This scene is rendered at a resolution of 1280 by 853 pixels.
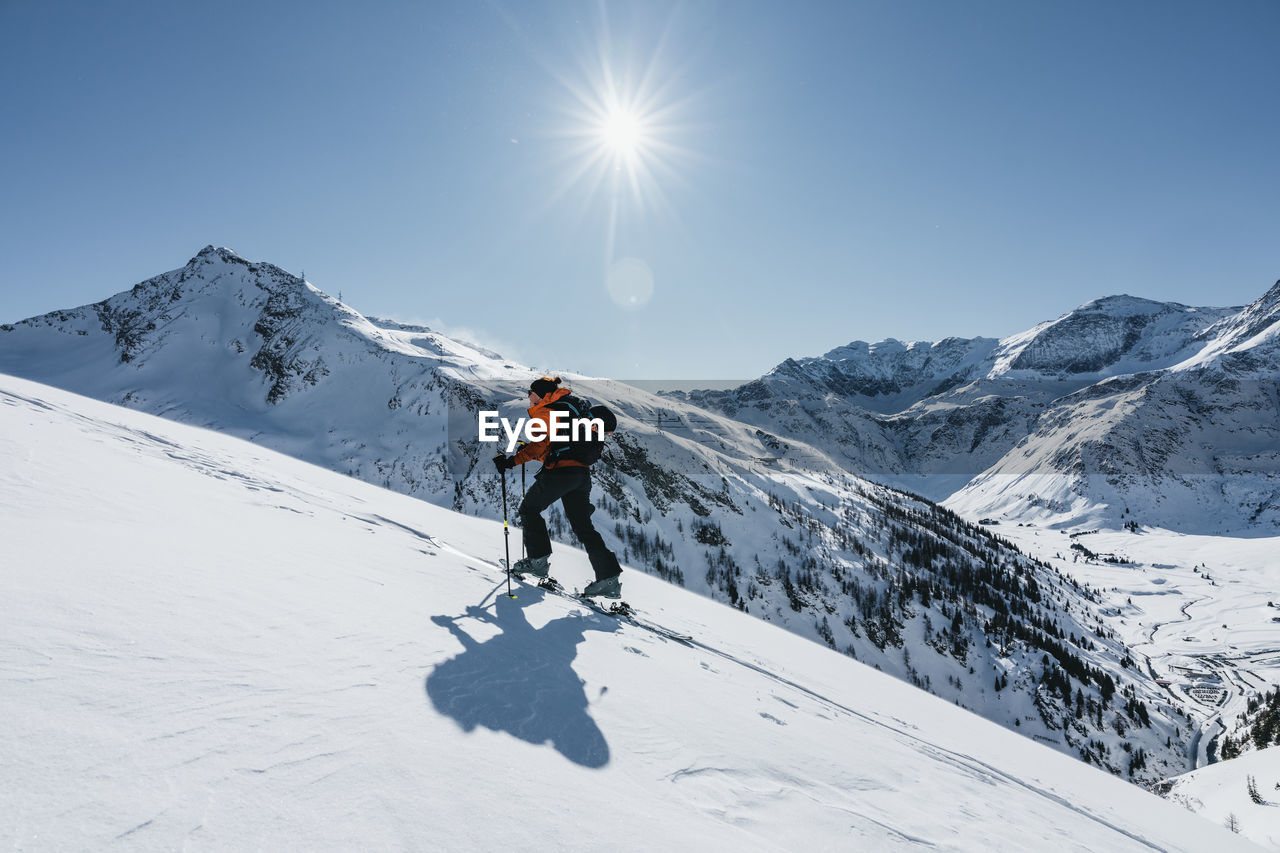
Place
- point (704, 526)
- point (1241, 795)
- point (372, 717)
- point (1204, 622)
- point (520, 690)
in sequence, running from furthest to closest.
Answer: point (704, 526), point (1204, 622), point (1241, 795), point (520, 690), point (372, 717)

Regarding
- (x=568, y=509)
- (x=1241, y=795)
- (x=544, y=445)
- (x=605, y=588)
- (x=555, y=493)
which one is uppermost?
(x=544, y=445)

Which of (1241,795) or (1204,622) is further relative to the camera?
(1204,622)

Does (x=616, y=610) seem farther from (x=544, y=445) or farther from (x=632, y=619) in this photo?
(x=544, y=445)

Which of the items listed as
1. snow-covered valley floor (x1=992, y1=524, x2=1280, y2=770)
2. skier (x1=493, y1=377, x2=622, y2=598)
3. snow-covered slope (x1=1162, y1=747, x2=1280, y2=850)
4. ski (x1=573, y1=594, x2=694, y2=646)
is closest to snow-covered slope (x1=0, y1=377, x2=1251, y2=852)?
ski (x1=573, y1=594, x2=694, y2=646)

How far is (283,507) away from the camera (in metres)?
8.38

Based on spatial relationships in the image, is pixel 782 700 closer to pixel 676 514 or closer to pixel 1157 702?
pixel 676 514

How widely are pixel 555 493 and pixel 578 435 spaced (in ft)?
3.82

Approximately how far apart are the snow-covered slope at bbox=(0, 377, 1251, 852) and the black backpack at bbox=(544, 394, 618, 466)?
7.76 feet

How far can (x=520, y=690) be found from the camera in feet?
14.2

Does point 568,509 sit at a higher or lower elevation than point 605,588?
higher

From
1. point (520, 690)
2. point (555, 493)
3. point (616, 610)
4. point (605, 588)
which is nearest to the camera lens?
point (520, 690)

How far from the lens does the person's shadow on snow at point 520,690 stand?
3617 millimetres
